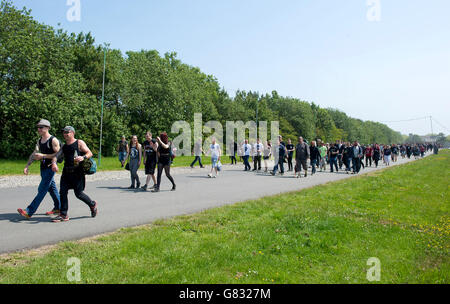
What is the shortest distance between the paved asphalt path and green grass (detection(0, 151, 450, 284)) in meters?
0.67

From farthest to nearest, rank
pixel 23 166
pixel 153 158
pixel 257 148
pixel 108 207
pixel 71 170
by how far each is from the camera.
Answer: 1. pixel 23 166
2. pixel 257 148
3. pixel 153 158
4. pixel 108 207
5. pixel 71 170

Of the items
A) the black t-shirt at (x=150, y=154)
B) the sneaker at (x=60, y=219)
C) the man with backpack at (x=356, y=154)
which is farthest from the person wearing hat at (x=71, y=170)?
the man with backpack at (x=356, y=154)

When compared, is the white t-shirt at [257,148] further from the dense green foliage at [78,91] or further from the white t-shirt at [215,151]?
the dense green foliage at [78,91]

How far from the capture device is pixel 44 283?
11.4 ft

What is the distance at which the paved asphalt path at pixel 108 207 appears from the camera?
17.9 ft

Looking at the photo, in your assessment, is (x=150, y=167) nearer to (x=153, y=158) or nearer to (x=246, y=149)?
(x=153, y=158)

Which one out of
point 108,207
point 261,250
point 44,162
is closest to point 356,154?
point 108,207

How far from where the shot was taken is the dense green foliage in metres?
25.1

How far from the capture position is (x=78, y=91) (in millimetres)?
30141

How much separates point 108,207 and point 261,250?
458 centimetres
